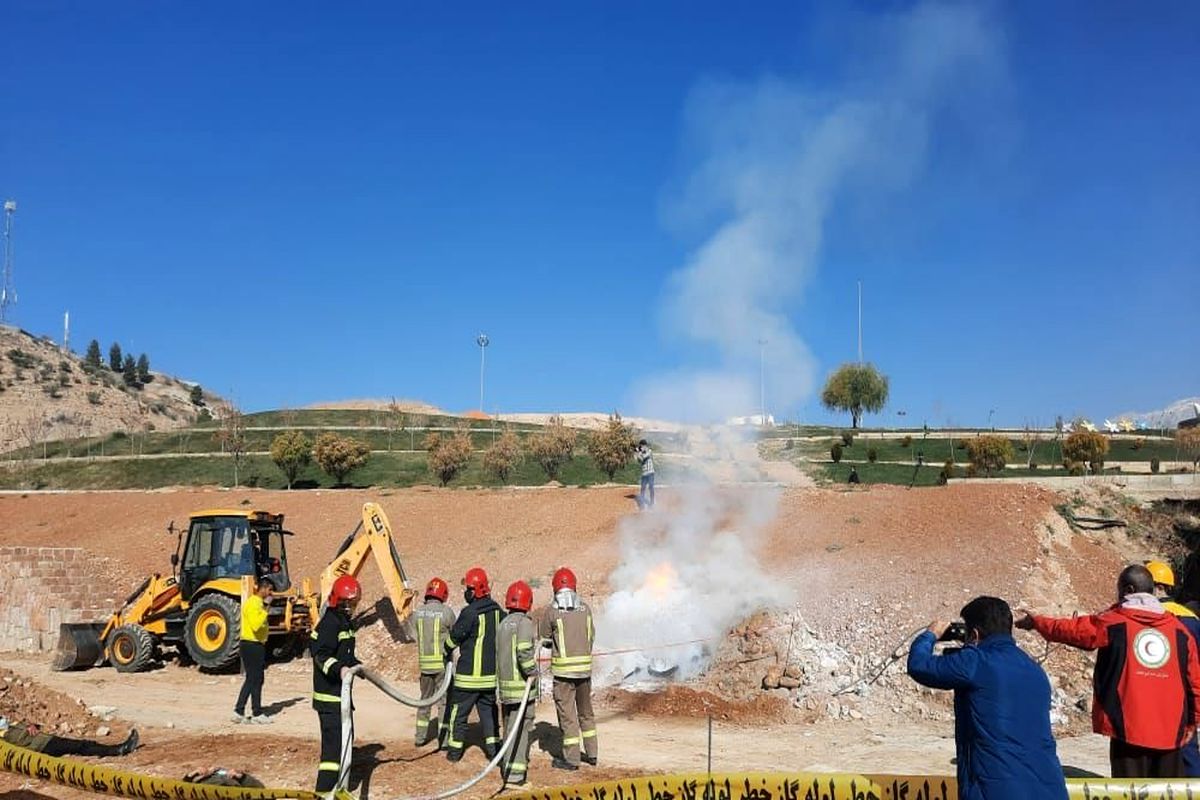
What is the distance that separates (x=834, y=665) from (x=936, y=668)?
9.68 meters

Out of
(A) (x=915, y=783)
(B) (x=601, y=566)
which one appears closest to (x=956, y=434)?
(B) (x=601, y=566)

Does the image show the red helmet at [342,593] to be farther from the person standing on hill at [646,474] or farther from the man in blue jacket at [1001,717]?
the person standing on hill at [646,474]

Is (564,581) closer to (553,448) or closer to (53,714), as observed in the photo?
(53,714)

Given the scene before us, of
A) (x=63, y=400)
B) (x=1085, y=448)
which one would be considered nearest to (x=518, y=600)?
(x=1085, y=448)

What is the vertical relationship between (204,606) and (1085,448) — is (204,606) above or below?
below

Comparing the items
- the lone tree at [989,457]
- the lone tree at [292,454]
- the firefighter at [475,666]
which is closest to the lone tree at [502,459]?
the lone tree at [292,454]

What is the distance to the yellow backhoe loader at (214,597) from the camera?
1648 centimetres

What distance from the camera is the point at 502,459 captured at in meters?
45.9

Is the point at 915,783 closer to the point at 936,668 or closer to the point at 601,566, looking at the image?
the point at 936,668

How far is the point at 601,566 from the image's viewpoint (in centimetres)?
1984

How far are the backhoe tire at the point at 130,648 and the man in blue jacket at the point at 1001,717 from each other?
52.4ft

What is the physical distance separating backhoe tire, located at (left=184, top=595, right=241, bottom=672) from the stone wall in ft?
20.0

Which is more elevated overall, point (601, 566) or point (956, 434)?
point (956, 434)

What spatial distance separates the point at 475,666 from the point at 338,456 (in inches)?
1436
